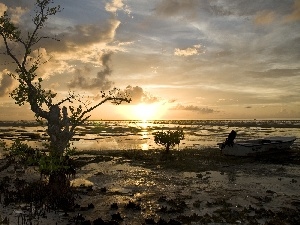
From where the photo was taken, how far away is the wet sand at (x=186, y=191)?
12820 millimetres

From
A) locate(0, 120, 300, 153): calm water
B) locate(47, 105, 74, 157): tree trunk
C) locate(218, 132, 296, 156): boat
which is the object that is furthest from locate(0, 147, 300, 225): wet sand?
locate(0, 120, 300, 153): calm water

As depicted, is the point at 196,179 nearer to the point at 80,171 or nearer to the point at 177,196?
the point at 177,196

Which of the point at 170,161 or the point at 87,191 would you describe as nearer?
the point at 87,191

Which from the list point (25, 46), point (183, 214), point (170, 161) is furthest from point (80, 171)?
point (183, 214)

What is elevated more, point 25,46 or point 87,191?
point 25,46

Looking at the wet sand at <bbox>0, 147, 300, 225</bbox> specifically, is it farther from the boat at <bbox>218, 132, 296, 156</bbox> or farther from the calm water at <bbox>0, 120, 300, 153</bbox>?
the calm water at <bbox>0, 120, 300, 153</bbox>

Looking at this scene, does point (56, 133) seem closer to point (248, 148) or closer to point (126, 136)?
point (248, 148)

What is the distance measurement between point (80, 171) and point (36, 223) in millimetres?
11959

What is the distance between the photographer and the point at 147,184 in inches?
744

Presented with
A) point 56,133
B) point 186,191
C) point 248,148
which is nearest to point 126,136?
point 248,148

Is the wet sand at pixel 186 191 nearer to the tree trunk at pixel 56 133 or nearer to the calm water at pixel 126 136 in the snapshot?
the tree trunk at pixel 56 133

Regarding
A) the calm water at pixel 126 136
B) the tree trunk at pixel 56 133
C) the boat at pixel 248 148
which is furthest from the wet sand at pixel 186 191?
the calm water at pixel 126 136

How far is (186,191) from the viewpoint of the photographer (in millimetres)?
17156

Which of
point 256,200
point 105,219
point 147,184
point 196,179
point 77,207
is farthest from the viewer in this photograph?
point 196,179
